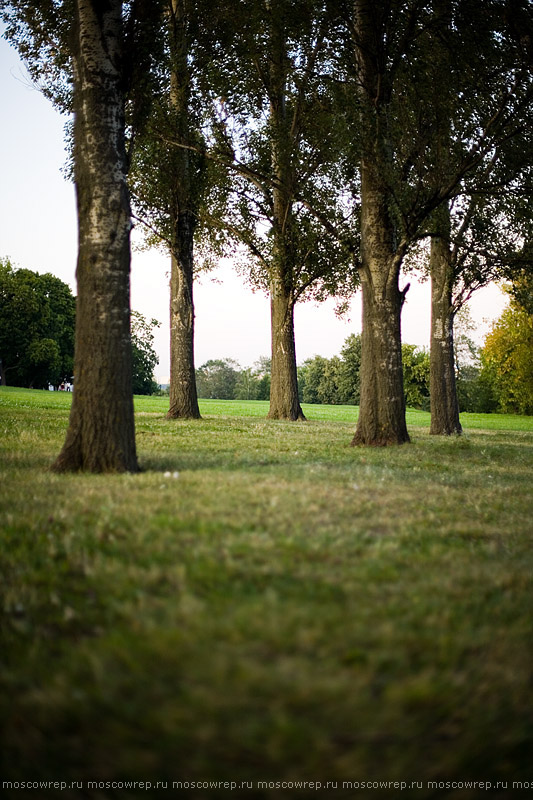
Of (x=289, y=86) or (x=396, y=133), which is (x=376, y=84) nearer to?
(x=396, y=133)

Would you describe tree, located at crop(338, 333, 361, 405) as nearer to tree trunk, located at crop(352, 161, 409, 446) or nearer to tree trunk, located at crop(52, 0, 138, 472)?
tree trunk, located at crop(352, 161, 409, 446)

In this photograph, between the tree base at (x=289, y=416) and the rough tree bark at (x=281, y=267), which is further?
the tree base at (x=289, y=416)

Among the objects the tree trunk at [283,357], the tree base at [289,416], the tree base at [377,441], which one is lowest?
the tree base at [377,441]

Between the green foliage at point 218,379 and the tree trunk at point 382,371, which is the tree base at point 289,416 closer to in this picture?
the tree trunk at point 382,371

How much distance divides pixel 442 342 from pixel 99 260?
56.1 ft

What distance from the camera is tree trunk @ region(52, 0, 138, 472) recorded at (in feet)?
28.2

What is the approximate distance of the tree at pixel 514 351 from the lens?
5453 centimetres

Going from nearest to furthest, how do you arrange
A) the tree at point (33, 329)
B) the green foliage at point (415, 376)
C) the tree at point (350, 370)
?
the tree at point (33, 329), the green foliage at point (415, 376), the tree at point (350, 370)

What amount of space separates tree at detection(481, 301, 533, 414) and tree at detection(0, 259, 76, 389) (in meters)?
51.9

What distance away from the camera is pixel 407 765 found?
221cm

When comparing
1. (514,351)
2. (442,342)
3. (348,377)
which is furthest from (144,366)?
(442,342)

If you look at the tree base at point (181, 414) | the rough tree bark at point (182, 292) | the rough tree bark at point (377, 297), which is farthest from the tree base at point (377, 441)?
the tree base at point (181, 414)

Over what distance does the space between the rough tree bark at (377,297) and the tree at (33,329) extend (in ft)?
198

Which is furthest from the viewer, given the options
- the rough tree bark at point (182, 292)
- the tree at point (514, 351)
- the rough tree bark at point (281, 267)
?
the tree at point (514, 351)
